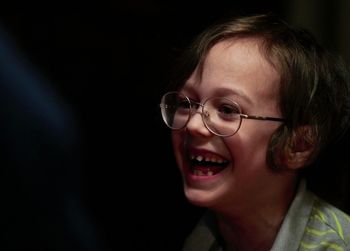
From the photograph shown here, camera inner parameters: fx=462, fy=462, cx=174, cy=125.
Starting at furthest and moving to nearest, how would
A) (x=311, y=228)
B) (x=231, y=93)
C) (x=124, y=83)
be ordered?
(x=124, y=83) → (x=311, y=228) → (x=231, y=93)

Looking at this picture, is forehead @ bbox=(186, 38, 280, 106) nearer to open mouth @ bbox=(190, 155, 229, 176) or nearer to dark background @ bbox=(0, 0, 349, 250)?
open mouth @ bbox=(190, 155, 229, 176)

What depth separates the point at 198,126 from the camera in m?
1.14

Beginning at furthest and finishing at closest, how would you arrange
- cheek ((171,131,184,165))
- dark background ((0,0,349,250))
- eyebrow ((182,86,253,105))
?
dark background ((0,0,349,250)), cheek ((171,131,184,165)), eyebrow ((182,86,253,105))

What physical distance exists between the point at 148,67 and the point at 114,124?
240mm

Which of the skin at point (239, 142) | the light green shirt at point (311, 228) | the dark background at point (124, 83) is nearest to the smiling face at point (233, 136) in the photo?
the skin at point (239, 142)

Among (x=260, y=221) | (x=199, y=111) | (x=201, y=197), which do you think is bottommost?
(x=260, y=221)

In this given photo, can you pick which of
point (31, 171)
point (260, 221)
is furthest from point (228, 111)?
point (31, 171)

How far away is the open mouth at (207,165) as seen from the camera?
1.19 m

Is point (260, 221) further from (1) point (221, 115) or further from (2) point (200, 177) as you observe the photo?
(1) point (221, 115)

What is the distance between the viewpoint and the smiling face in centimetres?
114

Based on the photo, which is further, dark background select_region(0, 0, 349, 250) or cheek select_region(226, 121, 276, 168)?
dark background select_region(0, 0, 349, 250)

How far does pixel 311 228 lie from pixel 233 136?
344 mm

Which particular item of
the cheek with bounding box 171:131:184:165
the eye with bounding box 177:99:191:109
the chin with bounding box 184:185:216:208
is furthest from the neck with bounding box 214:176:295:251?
the eye with bounding box 177:99:191:109

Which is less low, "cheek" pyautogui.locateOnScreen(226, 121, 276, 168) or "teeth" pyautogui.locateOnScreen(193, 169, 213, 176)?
"cheek" pyautogui.locateOnScreen(226, 121, 276, 168)
